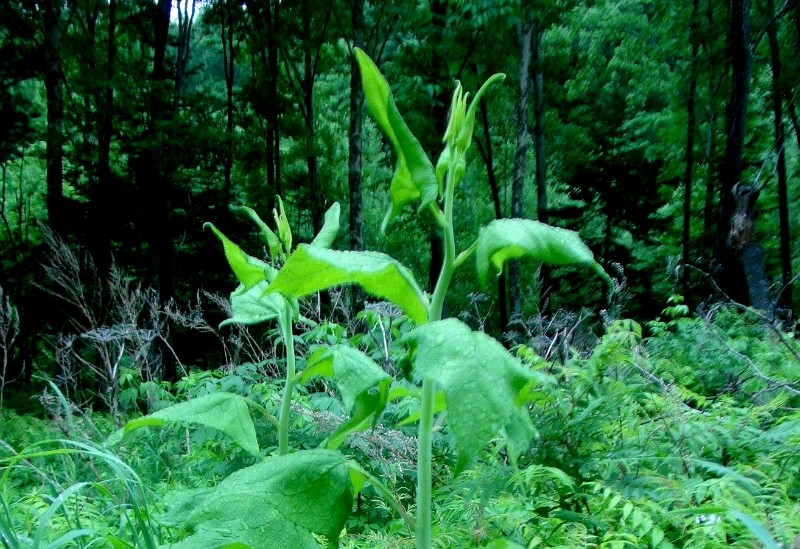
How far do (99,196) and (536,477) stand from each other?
34.7 ft

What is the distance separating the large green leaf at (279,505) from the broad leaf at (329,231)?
1.14 feet

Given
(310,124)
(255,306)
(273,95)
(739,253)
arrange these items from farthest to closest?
1. (310,124)
2. (273,95)
3. (739,253)
4. (255,306)

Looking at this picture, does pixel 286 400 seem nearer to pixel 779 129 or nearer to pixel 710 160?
pixel 779 129

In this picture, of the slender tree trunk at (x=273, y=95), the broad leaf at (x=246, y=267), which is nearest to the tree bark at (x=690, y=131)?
the slender tree trunk at (x=273, y=95)

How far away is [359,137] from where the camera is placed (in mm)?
10727

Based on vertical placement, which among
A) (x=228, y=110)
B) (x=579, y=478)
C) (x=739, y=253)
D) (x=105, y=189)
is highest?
(x=228, y=110)

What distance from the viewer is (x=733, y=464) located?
2004 millimetres

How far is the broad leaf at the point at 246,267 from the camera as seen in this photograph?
0.97 m

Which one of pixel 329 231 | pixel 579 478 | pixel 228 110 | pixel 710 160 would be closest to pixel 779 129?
pixel 710 160

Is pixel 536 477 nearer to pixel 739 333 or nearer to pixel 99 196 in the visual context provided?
pixel 739 333

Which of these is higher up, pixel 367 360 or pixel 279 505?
pixel 367 360

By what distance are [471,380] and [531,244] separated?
0.21 m

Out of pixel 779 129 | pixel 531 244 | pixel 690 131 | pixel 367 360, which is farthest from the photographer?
pixel 690 131

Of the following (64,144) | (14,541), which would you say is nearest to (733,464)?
(14,541)
